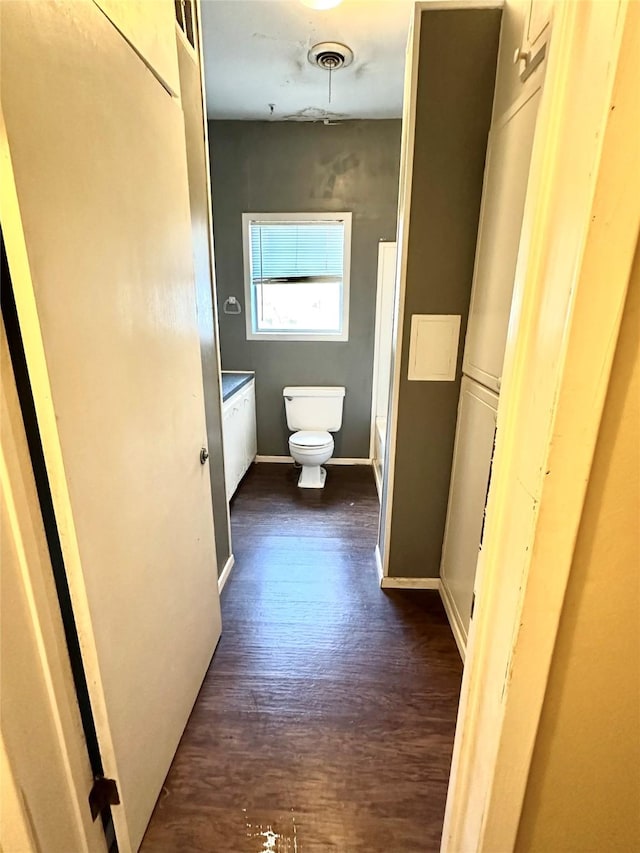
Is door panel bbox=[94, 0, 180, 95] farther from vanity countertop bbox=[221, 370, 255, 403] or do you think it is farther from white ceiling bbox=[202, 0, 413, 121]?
vanity countertop bbox=[221, 370, 255, 403]

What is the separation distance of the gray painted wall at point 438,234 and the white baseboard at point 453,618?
13 centimetres

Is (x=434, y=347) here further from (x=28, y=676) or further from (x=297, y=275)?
(x=297, y=275)

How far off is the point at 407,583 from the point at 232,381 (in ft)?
6.36

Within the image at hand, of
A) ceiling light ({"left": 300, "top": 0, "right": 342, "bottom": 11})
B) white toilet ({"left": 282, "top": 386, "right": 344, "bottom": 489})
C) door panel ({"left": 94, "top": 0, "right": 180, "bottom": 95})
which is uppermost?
ceiling light ({"left": 300, "top": 0, "right": 342, "bottom": 11})

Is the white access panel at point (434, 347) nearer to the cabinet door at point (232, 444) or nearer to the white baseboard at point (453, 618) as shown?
the white baseboard at point (453, 618)

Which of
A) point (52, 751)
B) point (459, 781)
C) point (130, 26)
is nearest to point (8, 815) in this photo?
point (52, 751)

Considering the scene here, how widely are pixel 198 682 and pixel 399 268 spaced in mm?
1885

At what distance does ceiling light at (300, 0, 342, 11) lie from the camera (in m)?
1.92

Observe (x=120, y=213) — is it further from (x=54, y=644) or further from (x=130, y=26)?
(x=54, y=644)

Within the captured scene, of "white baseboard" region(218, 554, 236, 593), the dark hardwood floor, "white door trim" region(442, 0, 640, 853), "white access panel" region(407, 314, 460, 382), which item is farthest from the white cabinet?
"white door trim" region(442, 0, 640, 853)

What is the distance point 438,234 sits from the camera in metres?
1.83

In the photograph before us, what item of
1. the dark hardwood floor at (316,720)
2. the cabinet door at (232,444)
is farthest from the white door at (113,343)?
the cabinet door at (232,444)

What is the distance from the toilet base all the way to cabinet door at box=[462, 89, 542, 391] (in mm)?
1851

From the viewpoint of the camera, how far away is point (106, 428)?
37.3 inches
